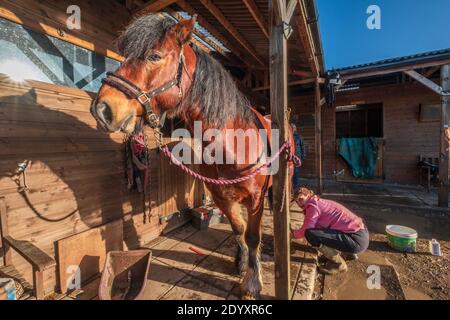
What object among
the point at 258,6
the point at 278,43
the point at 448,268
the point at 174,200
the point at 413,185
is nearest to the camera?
the point at 278,43

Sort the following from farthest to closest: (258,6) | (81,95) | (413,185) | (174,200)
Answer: (413,185), (174,200), (258,6), (81,95)

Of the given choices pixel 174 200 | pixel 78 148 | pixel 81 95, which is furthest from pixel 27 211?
pixel 174 200

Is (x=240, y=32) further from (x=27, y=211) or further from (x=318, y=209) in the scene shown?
(x=27, y=211)

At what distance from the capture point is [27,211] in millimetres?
1845

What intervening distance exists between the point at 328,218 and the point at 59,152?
122 inches

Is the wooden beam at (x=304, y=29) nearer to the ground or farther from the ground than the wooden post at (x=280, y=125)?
Answer: farther from the ground

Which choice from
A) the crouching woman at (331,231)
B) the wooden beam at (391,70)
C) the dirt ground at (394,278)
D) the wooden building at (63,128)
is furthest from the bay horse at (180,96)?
the wooden beam at (391,70)

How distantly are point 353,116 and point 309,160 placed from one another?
2.35 metres

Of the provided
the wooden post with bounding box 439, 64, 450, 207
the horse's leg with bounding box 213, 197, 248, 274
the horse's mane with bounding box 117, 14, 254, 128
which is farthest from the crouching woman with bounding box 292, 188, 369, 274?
the wooden post with bounding box 439, 64, 450, 207

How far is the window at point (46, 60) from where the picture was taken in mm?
1807

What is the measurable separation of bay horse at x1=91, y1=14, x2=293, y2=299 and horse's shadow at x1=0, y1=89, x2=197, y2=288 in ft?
3.49

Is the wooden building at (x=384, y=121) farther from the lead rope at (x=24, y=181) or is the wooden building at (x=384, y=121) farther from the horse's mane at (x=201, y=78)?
the lead rope at (x=24, y=181)

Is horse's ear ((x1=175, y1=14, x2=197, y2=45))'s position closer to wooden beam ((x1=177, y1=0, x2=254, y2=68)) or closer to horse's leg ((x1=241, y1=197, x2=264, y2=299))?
horse's leg ((x1=241, y1=197, x2=264, y2=299))

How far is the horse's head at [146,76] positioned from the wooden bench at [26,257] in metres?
1.00
